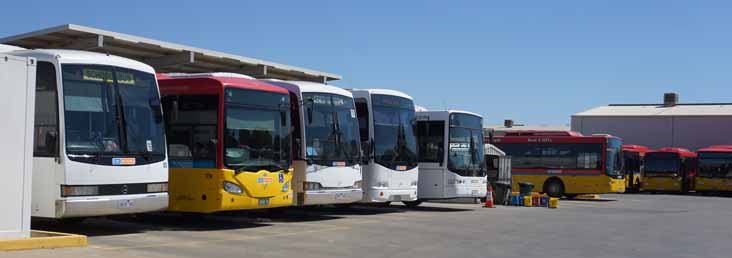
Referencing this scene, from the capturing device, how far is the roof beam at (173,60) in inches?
844

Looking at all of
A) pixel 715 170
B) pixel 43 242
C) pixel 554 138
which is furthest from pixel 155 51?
pixel 715 170

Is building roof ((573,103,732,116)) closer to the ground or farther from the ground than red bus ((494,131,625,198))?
farther from the ground

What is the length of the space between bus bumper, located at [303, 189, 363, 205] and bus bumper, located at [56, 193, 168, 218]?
3915mm

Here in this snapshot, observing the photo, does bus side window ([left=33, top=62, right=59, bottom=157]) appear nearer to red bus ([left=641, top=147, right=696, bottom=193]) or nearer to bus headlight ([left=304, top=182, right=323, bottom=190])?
bus headlight ([left=304, top=182, right=323, bottom=190])

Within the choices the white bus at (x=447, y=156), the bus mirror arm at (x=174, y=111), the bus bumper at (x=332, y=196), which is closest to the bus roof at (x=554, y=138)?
the white bus at (x=447, y=156)

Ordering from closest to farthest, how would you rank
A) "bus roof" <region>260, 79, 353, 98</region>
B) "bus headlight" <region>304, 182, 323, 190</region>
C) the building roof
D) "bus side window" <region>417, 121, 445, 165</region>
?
"bus headlight" <region>304, 182, 323, 190</region> → "bus roof" <region>260, 79, 353, 98</region> → "bus side window" <region>417, 121, 445, 165</region> → the building roof

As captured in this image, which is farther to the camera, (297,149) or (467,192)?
(467,192)

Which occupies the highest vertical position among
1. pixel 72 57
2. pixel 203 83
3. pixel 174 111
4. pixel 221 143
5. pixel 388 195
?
pixel 72 57

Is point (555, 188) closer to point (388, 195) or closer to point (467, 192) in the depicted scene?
point (467, 192)

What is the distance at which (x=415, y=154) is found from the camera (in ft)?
70.5

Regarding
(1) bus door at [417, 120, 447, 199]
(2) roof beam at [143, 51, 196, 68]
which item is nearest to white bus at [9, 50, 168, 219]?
(2) roof beam at [143, 51, 196, 68]

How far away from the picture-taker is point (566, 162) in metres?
35.4

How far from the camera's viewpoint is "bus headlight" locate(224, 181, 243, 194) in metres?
15.2

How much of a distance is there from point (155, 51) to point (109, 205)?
8680 mm
